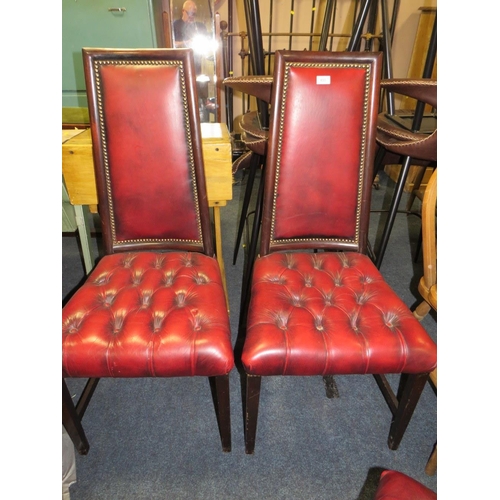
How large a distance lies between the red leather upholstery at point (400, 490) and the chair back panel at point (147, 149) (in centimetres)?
90

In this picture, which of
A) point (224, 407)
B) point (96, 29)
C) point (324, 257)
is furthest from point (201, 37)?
point (224, 407)

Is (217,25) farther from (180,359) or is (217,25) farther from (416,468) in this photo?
(416,468)

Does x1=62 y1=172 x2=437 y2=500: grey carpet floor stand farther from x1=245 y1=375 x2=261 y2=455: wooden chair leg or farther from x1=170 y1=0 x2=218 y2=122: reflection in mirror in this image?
x1=170 y1=0 x2=218 y2=122: reflection in mirror

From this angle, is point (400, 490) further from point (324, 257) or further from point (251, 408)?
point (324, 257)

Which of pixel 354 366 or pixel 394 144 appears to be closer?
pixel 354 366

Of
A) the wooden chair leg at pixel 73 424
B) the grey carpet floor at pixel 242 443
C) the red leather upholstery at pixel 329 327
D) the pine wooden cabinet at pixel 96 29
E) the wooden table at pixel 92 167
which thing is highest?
the pine wooden cabinet at pixel 96 29

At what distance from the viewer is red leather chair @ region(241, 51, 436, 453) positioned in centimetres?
87

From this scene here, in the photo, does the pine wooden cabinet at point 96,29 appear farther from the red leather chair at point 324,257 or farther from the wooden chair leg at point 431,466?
the wooden chair leg at point 431,466

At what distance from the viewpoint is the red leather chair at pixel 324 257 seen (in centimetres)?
87

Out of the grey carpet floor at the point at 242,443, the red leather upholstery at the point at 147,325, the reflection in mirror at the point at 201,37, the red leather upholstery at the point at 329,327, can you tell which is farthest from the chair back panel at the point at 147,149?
the reflection in mirror at the point at 201,37
